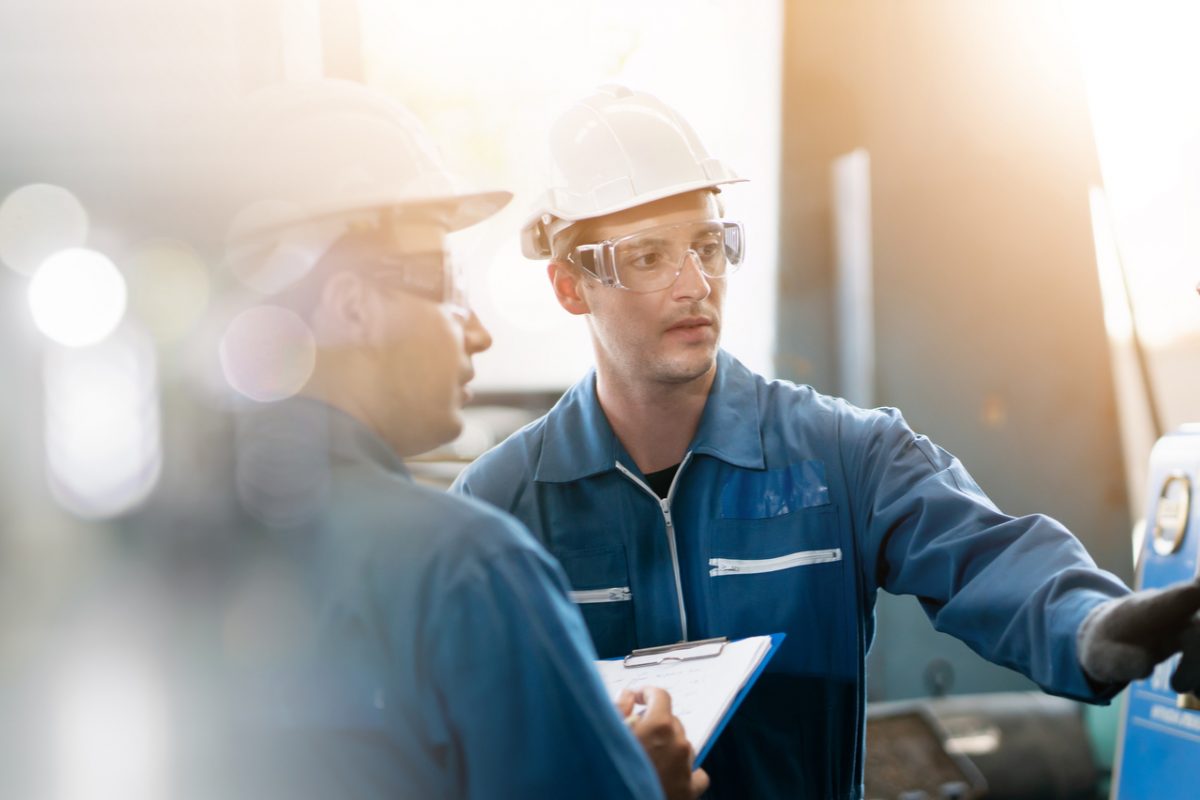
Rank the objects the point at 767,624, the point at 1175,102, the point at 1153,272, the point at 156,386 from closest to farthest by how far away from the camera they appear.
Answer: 1. the point at 156,386
2. the point at 767,624
3. the point at 1175,102
4. the point at 1153,272

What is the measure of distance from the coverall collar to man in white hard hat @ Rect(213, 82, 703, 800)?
89cm

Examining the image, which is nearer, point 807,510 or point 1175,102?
point 807,510

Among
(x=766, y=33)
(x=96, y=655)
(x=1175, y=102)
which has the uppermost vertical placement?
(x=766, y=33)

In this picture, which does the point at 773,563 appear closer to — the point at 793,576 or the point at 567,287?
the point at 793,576

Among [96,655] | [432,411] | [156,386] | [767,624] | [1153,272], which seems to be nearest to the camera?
[96,655]

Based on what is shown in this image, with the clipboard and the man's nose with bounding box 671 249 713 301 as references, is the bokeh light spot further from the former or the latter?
the man's nose with bounding box 671 249 713 301

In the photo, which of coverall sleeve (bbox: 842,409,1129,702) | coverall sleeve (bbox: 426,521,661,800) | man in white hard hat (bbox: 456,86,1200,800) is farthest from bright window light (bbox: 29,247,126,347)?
coverall sleeve (bbox: 842,409,1129,702)

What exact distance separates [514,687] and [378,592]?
0.47 ft

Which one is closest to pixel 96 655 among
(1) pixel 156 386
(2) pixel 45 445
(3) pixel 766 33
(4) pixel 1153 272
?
(1) pixel 156 386

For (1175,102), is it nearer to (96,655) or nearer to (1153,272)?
(1153,272)

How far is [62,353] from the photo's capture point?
1922 millimetres

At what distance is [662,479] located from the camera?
2.02 metres

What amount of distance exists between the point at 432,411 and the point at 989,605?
0.88 meters

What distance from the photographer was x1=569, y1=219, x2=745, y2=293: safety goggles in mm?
1999
